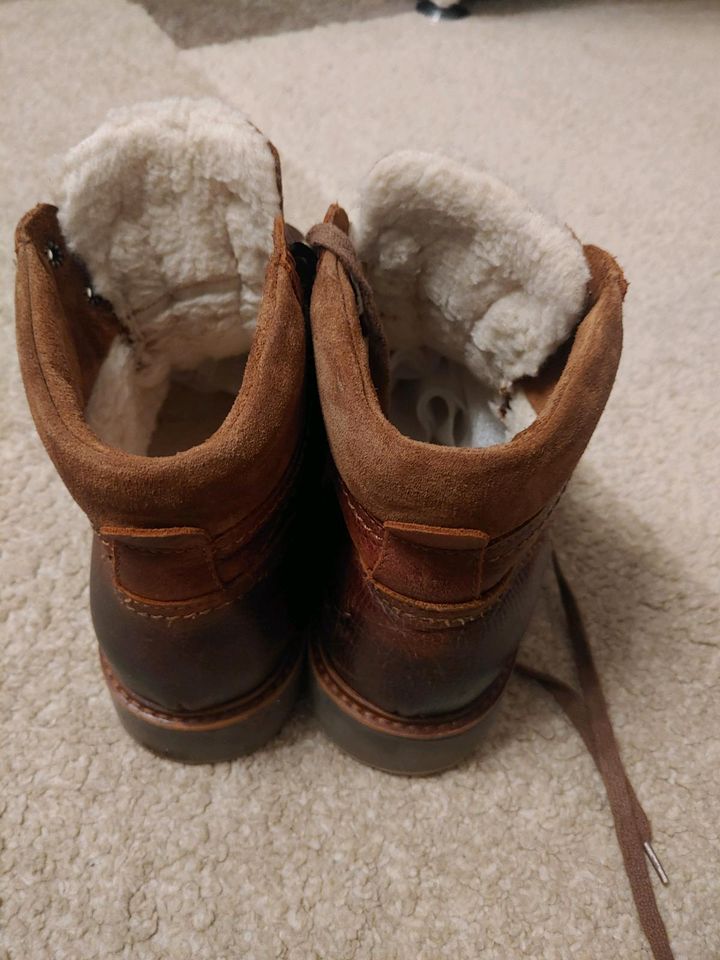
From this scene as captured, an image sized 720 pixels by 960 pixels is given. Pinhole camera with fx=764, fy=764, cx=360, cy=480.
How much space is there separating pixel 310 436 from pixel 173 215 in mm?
156

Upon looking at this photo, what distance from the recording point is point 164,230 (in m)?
0.45

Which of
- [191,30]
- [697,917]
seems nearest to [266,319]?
[697,917]

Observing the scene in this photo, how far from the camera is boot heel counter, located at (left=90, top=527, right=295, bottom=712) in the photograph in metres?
0.35

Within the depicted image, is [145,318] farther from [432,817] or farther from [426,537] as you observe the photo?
[432,817]

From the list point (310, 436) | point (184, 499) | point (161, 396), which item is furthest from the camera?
point (161, 396)

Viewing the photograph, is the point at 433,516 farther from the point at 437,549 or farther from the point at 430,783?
the point at 430,783

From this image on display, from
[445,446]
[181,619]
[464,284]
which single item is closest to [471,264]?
[464,284]

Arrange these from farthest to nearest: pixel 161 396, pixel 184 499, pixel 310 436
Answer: pixel 161 396, pixel 310 436, pixel 184 499

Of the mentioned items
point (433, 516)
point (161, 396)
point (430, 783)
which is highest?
point (433, 516)

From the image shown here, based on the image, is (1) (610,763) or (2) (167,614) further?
(1) (610,763)

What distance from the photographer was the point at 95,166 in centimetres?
40

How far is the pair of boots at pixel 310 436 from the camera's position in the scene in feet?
1.10

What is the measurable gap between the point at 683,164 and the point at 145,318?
31.9 inches

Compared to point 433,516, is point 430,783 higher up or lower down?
lower down
